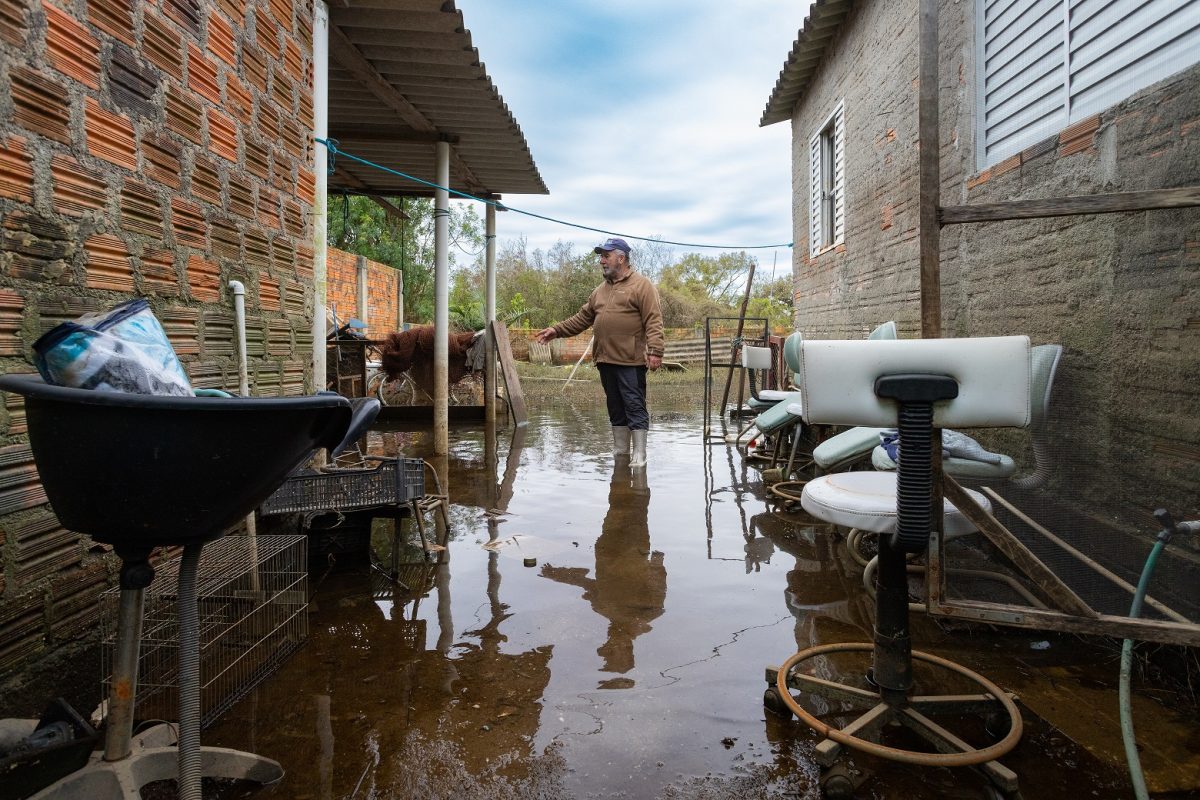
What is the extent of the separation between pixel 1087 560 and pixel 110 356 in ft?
8.84

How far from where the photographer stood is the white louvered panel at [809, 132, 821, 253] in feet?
31.8

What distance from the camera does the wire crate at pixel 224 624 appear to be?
2363mm

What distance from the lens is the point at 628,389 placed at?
6.57 meters

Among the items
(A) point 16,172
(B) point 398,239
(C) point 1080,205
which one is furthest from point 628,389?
(B) point 398,239

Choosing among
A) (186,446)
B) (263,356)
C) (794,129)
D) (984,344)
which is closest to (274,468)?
(186,446)

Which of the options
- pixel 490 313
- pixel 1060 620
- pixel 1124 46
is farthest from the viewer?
pixel 490 313

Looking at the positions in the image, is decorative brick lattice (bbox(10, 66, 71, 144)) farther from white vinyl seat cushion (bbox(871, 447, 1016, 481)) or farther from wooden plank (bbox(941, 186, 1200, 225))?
white vinyl seat cushion (bbox(871, 447, 1016, 481))

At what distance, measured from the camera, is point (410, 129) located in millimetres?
7387

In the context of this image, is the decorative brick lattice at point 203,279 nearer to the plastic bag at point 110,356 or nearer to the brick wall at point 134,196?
the brick wall at point 134,196

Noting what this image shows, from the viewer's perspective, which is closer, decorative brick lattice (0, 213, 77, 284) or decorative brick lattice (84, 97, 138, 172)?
decorative brick lattice (0, 213, 77, 284)

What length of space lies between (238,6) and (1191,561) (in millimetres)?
4465

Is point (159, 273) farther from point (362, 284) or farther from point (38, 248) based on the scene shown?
point (362, 284)

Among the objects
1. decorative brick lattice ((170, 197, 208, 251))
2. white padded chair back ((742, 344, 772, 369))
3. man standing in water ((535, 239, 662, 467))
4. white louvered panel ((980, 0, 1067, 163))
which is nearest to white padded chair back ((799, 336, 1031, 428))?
white louvered panel ((980, 0, 1067, 163))

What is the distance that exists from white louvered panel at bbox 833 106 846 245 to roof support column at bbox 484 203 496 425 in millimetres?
4100
